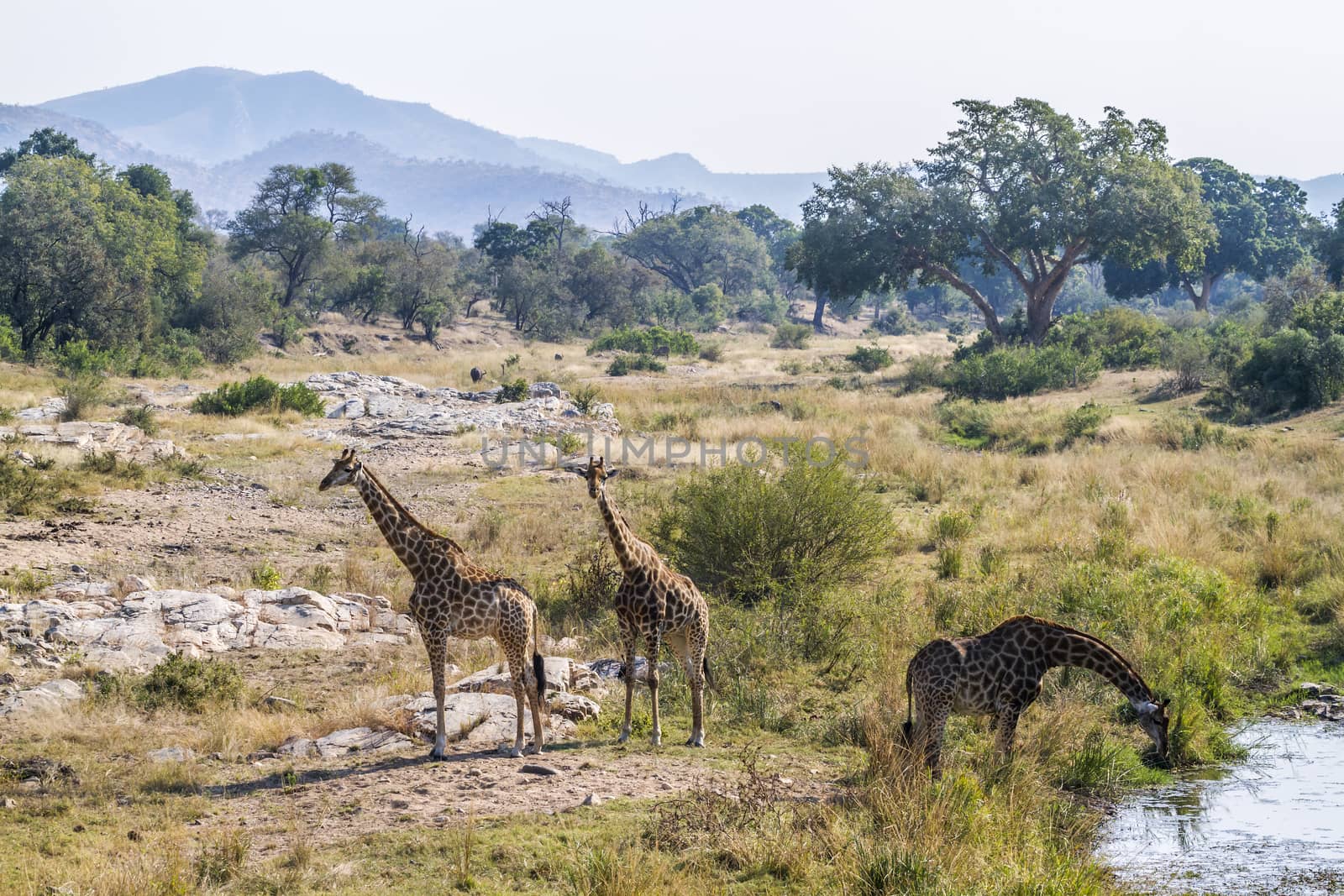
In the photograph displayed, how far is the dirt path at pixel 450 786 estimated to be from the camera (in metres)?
7.24

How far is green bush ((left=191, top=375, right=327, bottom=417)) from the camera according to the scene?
98.5 ft

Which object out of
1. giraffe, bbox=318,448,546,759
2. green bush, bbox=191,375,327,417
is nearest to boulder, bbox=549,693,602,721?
giraffe, bbox=318,448,546,759

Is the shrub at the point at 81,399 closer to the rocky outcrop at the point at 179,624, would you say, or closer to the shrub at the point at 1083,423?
the rocky outcrop at the point at 179,624

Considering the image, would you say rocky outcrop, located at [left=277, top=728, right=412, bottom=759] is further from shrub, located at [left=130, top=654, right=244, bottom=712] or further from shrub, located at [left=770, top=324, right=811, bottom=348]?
shrub, located at [left=770, top=324, right=811, bottom=348]

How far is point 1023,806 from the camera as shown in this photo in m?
7.52

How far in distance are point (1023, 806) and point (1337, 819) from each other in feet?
8.12

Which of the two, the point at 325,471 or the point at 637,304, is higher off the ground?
the point at 637,304

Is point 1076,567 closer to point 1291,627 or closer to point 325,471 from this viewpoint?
point 1291,627

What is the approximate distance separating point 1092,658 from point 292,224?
61.8 metres

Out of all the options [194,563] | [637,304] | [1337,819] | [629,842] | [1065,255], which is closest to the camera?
[629,842]

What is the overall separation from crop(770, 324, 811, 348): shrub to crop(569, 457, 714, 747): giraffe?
58.8 meters

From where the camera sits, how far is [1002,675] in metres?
7.93

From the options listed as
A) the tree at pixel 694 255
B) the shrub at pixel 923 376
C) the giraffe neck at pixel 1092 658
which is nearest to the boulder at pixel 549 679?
the giraffe neck at pixel 1092 658

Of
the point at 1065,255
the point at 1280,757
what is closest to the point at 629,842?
the point at 1280,757
